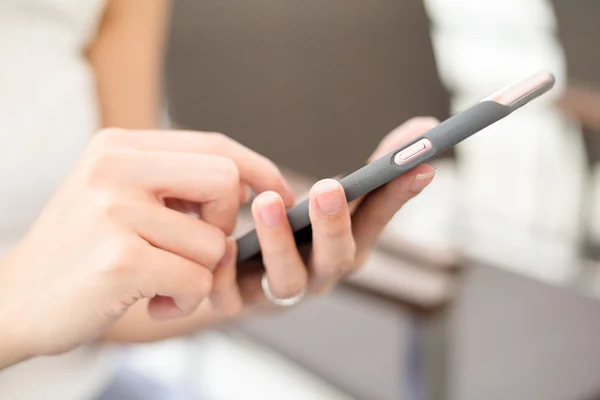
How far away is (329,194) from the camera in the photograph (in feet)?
0.86

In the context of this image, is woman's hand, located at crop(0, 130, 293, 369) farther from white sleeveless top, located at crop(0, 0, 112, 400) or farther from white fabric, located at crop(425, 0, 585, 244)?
white fabric, located at crop(425, 0, 585, 244)

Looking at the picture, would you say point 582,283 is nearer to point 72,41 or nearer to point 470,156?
point 470,156

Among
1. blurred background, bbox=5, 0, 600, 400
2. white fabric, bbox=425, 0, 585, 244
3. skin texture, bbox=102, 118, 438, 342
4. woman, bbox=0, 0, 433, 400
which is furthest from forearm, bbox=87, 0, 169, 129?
white fabric, bbox=425, 0, 585, 244

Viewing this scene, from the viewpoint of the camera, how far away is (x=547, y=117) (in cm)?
165

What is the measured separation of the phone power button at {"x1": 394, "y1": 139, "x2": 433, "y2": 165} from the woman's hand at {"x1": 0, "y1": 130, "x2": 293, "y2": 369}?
0.10 meters

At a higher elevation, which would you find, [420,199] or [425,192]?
[425,192]

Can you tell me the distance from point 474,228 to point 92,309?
1389mm

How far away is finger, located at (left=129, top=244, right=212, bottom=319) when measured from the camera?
0.91 feet

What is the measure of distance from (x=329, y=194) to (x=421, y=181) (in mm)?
48

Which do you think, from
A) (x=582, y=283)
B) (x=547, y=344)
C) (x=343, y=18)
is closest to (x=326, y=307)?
(x=547, y=344)

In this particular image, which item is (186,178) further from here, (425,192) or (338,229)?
(425,192)

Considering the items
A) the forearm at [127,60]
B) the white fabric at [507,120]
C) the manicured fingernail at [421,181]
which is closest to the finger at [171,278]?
the manicured fingernail at [421,181]

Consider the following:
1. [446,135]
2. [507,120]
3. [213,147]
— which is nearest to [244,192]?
[213,147]

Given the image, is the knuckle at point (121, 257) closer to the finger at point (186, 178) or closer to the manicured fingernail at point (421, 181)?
the finger at point (186, 178)
